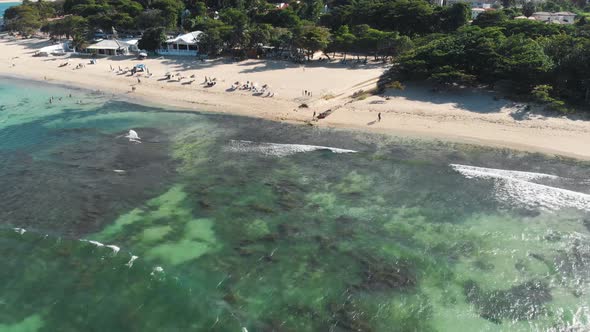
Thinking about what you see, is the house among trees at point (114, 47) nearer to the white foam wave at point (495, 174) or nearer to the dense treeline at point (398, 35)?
the dense treeline at point (398, 35)

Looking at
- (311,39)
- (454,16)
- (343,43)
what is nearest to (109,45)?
(311,39)

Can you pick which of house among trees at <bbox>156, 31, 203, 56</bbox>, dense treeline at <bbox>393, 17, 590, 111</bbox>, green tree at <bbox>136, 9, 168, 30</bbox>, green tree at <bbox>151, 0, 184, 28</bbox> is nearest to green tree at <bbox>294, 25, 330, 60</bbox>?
dense treeline at <bbox>393, 17, 590, 111</bbox>

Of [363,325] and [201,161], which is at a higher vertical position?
[201,161]

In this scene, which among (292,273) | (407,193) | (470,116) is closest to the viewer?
(292,273)

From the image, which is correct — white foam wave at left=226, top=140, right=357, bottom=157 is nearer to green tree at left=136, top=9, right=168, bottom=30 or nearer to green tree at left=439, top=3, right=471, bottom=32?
green tree at left=439, top=3, right=471, bottom=32

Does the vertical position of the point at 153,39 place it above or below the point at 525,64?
above

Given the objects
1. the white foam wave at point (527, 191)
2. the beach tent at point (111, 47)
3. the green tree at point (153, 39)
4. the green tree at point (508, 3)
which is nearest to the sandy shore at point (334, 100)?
the beach tent at point (111, 47)

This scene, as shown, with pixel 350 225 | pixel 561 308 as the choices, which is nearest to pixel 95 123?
pixel 350 225

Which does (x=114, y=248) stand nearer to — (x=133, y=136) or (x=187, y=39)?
(x=133, y=136)

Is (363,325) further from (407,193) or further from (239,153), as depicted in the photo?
(239,153)
